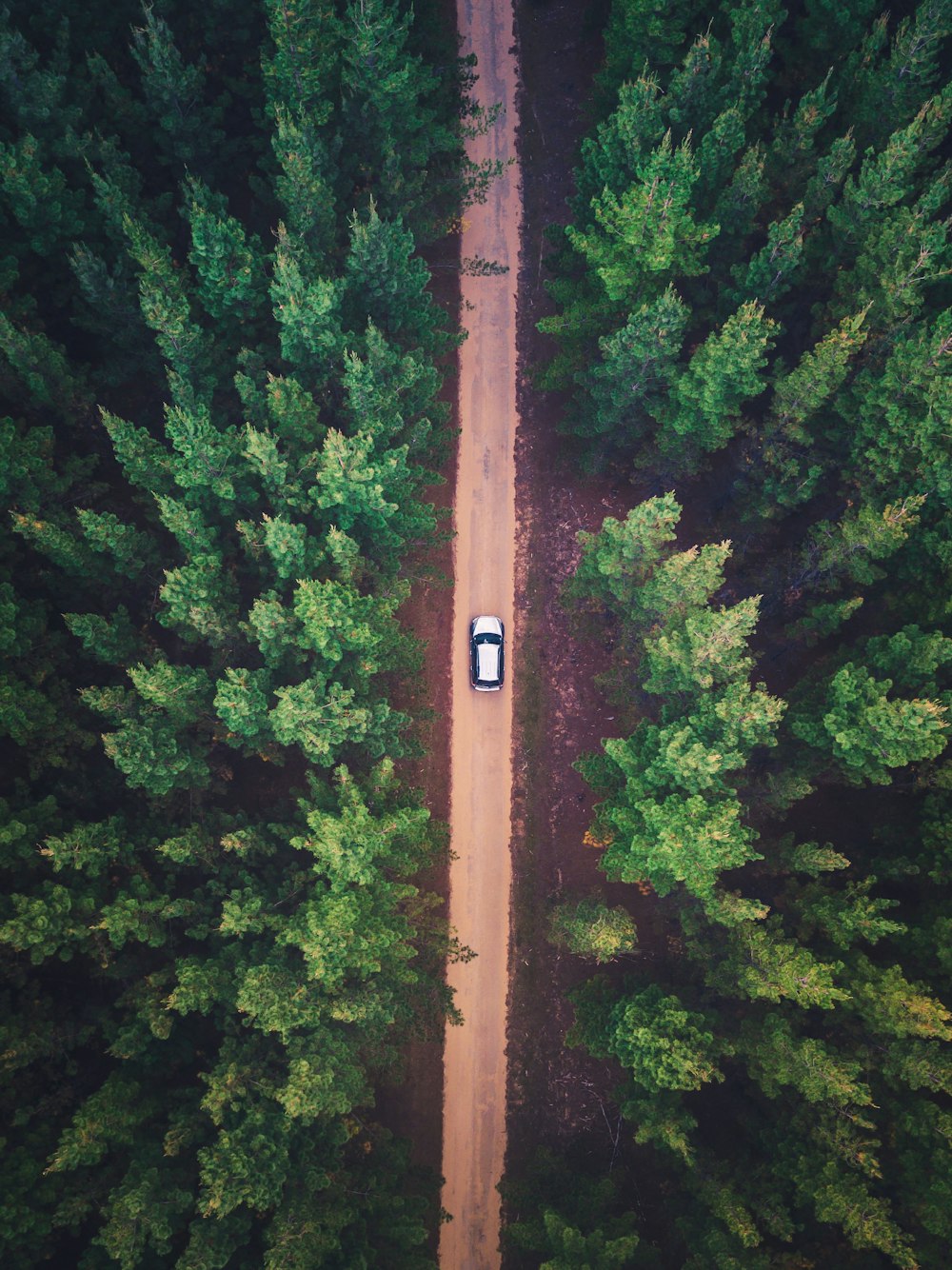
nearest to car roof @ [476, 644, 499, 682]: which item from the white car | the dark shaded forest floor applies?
the white car

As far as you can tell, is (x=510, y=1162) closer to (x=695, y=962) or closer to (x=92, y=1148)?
(x=695, y=962)

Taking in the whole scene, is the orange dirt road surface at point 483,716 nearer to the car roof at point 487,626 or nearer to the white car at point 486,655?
the white car at point 486,655

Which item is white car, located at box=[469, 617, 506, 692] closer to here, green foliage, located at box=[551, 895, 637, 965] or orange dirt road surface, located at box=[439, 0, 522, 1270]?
orange dirt road surface, located at box=[439, 0, 522, 1270]

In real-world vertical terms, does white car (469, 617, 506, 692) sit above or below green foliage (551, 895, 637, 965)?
above

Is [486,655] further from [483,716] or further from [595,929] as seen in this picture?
[595,929]

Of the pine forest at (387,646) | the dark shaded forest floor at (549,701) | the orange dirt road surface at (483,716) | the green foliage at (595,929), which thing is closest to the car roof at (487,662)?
the orange dirt road surface at (483,716)

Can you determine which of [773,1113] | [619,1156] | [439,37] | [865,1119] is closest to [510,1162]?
[619,1156]

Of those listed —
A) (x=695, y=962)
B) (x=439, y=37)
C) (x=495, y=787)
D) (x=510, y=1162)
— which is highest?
(x=439, y=37)
